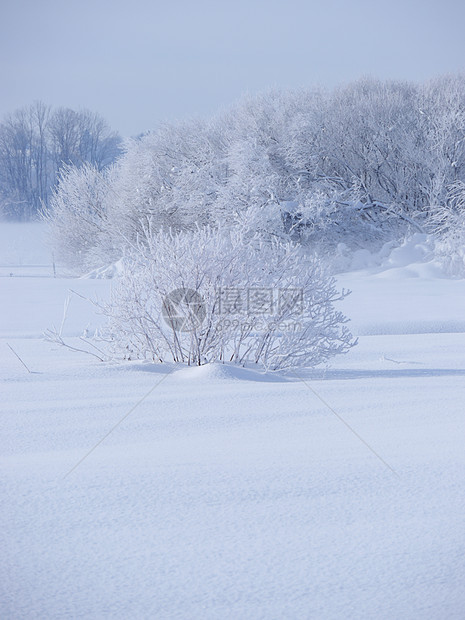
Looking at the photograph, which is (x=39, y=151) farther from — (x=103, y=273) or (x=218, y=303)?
(x=218, y=303)

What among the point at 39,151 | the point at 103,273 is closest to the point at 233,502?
the point at 103,273

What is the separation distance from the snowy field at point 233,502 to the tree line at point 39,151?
45.6 meters

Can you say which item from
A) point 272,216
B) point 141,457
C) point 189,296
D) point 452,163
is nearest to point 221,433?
point 141,457

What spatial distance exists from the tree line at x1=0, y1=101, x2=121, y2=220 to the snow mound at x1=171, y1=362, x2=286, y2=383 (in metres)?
44.1

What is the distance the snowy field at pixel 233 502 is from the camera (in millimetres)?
1909

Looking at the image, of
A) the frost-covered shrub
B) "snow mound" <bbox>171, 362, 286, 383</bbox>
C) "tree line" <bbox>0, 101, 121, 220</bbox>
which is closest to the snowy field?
"snow mound" <bbox>171, 362, 286, 383</bbox>

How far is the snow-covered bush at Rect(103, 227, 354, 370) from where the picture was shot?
620cm

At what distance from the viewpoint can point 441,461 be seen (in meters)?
2.87

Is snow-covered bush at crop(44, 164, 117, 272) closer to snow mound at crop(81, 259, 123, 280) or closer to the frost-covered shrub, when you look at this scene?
snow mound at crop(81, 259, 123, 280)

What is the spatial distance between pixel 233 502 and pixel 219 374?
10.0 feet

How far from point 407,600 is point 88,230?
2698 centimetres

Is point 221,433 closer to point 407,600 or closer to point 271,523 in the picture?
point 271,523

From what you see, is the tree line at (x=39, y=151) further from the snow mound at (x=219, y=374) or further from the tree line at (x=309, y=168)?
the snow mound at (x=219, y=374)

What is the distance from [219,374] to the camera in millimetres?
5535
